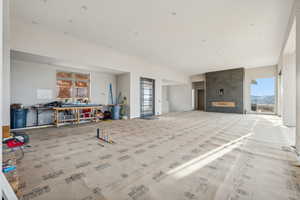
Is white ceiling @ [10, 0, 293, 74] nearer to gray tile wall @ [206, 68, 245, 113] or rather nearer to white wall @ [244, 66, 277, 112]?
gray tile wall @ [206, 68, 245, 113]

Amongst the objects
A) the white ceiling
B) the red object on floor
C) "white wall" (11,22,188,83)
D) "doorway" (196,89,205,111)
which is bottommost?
the red object on floor

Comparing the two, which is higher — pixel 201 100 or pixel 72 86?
pixel 72 86

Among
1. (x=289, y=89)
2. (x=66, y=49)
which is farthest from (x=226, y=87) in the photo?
(x=66, y=49)

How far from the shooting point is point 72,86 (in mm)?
6707

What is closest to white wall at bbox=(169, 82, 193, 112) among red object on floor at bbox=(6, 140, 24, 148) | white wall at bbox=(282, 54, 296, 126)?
white wall at bbox=(282, 54, 296, 126)

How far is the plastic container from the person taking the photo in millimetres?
4770

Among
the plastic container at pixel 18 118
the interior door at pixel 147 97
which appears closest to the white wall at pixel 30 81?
the plastic container at pixel 18 118

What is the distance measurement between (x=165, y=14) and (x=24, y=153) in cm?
499

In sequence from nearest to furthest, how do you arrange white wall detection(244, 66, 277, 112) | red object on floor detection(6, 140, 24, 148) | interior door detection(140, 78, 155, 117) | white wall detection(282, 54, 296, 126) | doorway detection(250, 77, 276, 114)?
red object on floor detection(6, 140, 24, 148) < white wall detection(282, 54, 296, 126) < interior door detection(140, 78, 155, 117) < doorway detection(250, 77, 276, 114) < white wall detection(244, 66, 277, 112)

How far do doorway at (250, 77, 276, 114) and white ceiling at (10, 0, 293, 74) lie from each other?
15.7ft

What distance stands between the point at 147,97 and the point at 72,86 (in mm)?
4438

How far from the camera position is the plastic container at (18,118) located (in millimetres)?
4770

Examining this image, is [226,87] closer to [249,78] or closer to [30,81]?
[249,78]

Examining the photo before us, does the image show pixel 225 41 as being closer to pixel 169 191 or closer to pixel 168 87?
pixel 169 191
